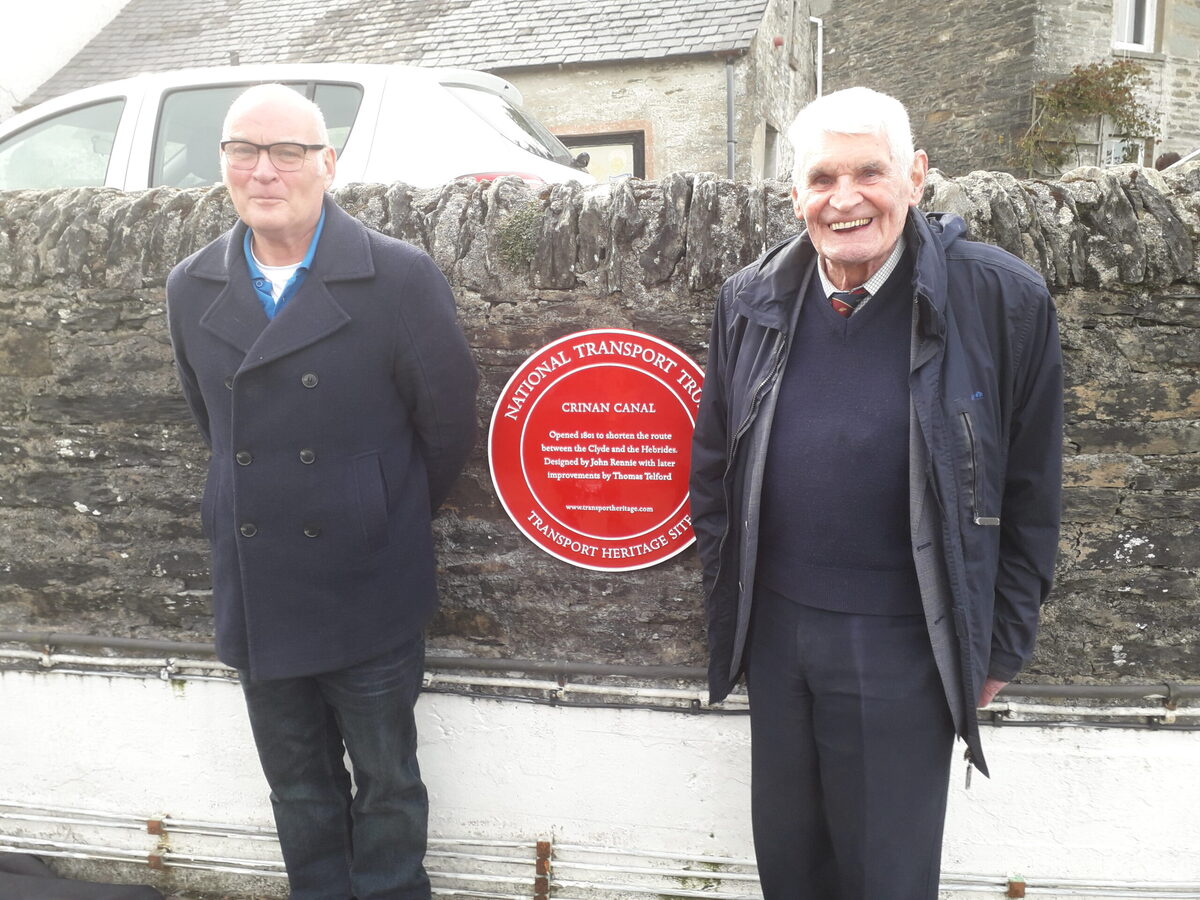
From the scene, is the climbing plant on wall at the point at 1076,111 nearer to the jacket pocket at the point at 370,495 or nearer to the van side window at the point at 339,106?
the van side window at the point at 339,106

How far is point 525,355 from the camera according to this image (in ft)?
8.87

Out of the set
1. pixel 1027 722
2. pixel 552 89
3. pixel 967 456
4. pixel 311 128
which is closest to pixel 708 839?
pixel 1027 722

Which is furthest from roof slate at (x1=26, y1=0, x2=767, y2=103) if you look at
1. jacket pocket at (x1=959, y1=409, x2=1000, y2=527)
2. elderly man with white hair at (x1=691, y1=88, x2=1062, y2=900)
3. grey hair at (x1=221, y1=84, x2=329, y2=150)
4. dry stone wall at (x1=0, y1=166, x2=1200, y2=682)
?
jacket pocket at (x1=959, y1=409, x2=1000, y2=527)

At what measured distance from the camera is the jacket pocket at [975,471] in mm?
1890

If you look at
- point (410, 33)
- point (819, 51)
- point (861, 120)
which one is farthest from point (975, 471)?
point (819, 51)

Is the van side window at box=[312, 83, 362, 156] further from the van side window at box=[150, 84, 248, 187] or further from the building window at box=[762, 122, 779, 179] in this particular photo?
the building window at box=[762, 122, 779, 179]

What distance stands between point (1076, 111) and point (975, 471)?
14344 mm

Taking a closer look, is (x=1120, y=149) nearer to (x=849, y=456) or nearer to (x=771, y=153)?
(x=771, y=153)

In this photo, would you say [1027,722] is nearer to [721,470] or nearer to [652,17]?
[721,470]

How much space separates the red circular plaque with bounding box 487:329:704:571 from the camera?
264 cm

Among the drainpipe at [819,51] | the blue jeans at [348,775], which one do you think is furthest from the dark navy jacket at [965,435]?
the drainpipe at [819,51]

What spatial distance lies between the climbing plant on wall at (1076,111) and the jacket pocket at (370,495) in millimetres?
13683

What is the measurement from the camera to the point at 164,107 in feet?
14.8

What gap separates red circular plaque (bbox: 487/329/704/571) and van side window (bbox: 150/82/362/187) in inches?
91.4
